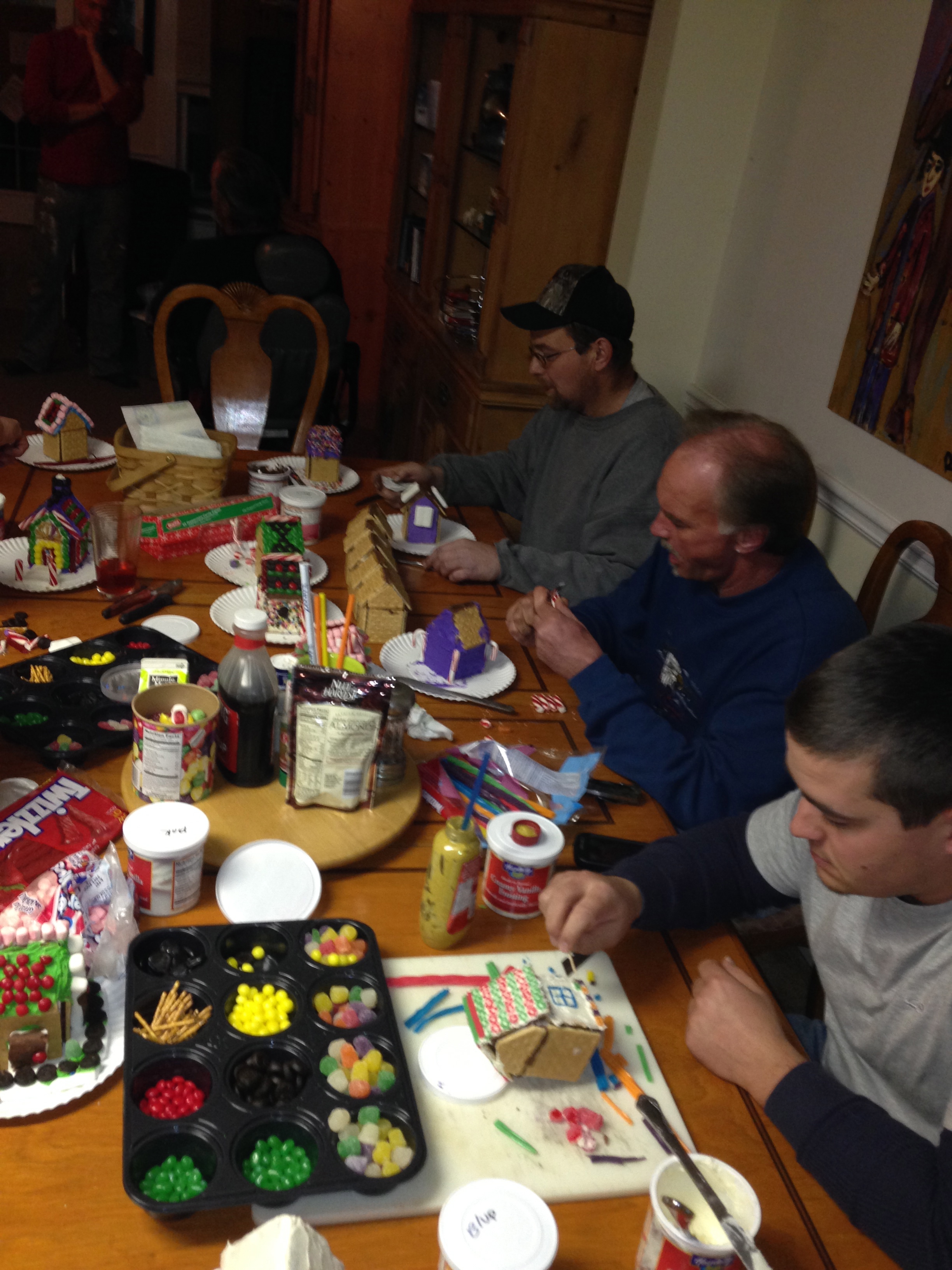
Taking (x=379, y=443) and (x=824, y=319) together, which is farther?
(x=379, y=443)

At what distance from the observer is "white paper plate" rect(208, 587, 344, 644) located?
5.56ft

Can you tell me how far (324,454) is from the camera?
7.76ft

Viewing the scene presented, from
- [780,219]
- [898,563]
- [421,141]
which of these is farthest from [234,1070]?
[421,141]

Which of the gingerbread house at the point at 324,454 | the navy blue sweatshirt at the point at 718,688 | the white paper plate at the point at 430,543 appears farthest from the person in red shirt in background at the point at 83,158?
the navy blue sweatshirt at the point at 718,688

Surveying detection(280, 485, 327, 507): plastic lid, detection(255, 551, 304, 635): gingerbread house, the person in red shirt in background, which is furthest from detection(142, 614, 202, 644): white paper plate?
the person in red shirt in background

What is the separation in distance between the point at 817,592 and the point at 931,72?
47.0 inches

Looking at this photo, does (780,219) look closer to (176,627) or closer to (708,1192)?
(176,627)

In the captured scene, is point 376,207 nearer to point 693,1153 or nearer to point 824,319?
point 824,319

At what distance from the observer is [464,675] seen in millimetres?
1662

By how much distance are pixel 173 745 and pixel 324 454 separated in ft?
4.40

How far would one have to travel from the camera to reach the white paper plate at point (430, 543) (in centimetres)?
212

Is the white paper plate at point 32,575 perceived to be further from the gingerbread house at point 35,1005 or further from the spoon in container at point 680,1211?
the spoon in container at point 680,1211

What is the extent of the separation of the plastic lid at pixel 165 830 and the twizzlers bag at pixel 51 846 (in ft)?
0.22

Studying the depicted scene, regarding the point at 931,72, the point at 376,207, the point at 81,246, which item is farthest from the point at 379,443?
the point at 931,72
